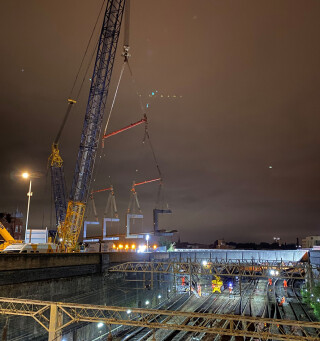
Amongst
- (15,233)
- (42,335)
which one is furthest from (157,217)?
(42,335)

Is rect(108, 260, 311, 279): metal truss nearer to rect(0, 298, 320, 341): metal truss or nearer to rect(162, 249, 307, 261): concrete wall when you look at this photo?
rect(0, 298, 320, 341): metal truss

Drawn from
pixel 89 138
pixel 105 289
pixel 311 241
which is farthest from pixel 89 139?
pixel 311 241

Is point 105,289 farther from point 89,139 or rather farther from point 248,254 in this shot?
point 248,254

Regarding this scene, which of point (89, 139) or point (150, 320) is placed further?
point (89, 139)

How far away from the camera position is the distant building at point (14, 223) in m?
111

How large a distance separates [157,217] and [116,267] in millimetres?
49016

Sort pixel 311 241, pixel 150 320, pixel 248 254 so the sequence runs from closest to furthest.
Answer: pixel 150 320 < pixel 248 254 < pixel 311 241

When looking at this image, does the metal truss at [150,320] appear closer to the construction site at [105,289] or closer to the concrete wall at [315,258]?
the construction site at [105,289]

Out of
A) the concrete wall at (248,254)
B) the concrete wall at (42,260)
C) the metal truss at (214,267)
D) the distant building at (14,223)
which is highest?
the distant building at (14,223)

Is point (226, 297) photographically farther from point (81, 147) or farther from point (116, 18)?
point (116, 18)

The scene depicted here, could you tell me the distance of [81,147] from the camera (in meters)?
50.5

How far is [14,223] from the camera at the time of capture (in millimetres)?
114500

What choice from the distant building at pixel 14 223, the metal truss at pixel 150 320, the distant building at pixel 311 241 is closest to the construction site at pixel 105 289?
the metal truss at pixel 150 320

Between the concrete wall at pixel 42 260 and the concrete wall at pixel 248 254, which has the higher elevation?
the concrete wall at pixel 42 260
